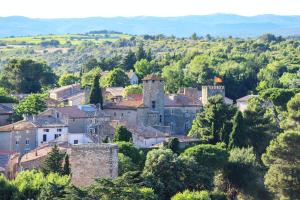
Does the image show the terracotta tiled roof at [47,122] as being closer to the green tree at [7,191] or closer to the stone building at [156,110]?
the stone building at [156,110]

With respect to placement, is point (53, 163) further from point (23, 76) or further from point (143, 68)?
point (143, 68)

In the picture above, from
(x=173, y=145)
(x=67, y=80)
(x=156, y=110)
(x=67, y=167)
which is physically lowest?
(x=67, y=80)

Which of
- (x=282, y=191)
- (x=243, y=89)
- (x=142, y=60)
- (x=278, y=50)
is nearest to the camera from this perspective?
(x=282, y=191)

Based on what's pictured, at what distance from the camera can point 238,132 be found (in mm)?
52094

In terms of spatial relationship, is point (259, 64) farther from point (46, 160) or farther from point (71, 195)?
point (71, 195)

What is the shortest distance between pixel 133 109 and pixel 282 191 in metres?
15.5

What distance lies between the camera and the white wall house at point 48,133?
163 ft

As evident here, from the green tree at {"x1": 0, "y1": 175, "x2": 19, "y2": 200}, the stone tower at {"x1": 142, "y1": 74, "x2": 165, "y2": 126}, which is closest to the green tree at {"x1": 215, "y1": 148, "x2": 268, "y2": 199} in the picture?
the stone tower at {"x1": 142, "y1": 74, "x2": 165, "y2": 126}

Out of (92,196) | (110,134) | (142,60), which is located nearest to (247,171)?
(110,134)

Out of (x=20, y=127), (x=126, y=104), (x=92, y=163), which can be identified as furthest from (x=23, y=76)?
(x=92, y=163)

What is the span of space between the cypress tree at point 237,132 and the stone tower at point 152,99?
677 cm

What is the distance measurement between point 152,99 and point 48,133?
9538mm

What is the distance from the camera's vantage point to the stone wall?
1435 inches

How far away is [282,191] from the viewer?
43.7m
